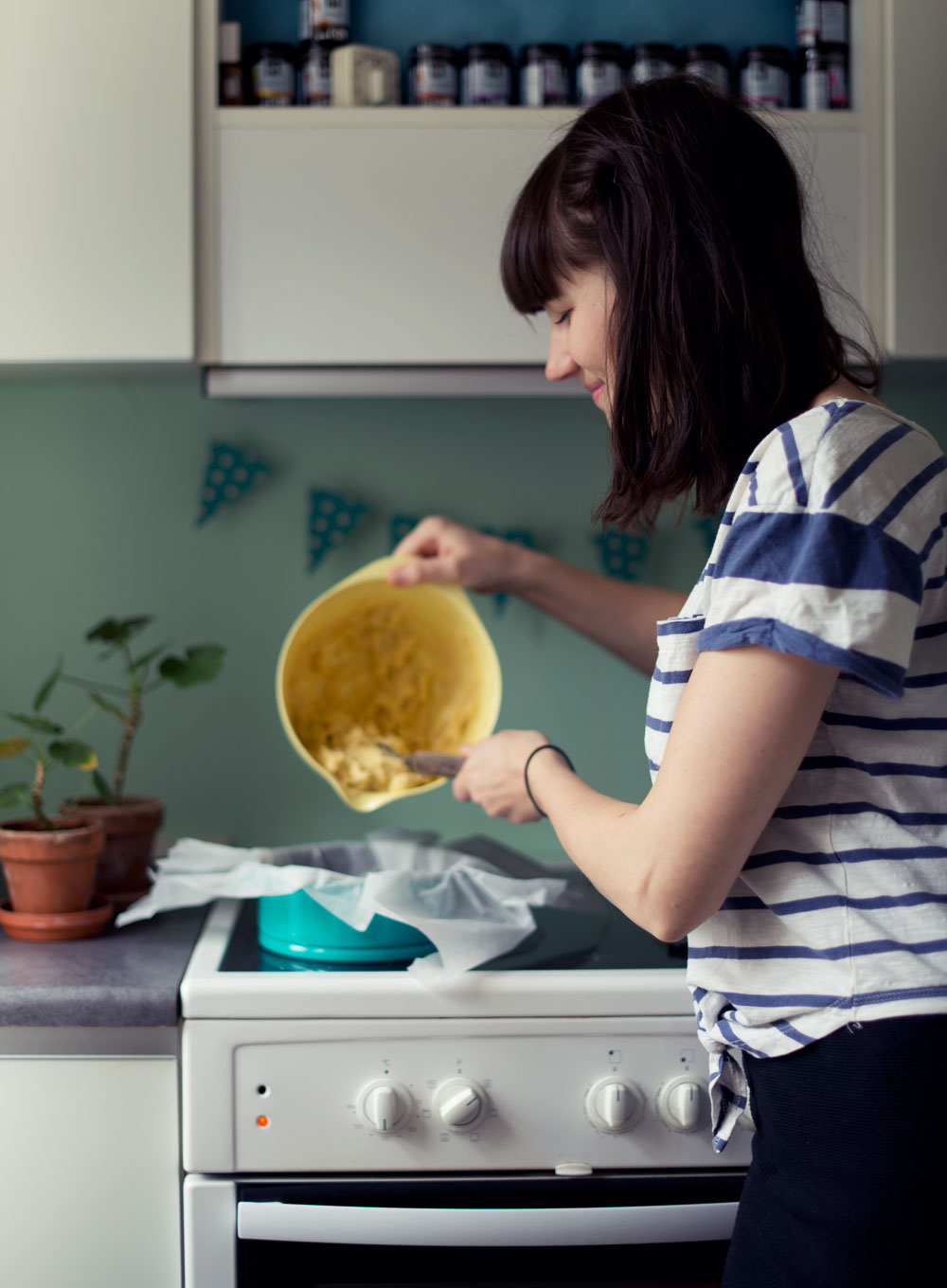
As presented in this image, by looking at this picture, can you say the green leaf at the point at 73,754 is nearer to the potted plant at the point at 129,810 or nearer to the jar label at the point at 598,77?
the potted plant at the point at 129,810

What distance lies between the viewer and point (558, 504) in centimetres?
166

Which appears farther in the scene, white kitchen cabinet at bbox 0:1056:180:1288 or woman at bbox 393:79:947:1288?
white kitchen cabinet at bbox 0:1056:180:1288

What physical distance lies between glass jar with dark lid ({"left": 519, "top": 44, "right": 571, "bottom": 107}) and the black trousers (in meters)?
1.10

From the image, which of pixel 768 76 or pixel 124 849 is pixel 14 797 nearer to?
pixel 124 849

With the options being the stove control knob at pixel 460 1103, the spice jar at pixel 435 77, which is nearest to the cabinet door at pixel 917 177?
the spice jar at pixel 435 77

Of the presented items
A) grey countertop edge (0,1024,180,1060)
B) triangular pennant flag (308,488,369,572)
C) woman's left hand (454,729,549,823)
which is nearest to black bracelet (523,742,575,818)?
woman's left hand (454,729,549,823)

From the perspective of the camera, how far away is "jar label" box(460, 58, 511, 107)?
52.5 inches

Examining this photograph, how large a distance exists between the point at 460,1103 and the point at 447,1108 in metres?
0.01

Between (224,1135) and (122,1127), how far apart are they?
11 centimetres

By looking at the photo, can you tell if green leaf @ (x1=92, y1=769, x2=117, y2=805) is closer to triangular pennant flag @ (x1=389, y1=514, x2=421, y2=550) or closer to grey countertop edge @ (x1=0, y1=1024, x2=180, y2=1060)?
grey countertop edge @ (x1=0, y1=1024, x2=180, y2=1060)

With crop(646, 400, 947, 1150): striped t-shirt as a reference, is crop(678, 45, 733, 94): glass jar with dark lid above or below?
above

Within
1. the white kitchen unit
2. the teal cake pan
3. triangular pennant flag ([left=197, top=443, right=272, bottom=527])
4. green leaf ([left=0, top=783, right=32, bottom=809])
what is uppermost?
the white kitchen unit

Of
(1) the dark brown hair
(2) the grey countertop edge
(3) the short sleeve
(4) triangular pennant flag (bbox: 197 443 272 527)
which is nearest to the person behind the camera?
(3) the short sleeve

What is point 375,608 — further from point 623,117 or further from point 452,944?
point 623,117
